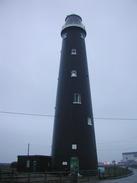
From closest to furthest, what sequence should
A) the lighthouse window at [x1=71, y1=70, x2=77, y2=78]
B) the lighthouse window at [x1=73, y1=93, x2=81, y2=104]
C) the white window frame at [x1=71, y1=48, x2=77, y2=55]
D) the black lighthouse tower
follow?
the black lighthouse tower
the lighthouse window at [x1=73, y1=93, x2=81, y2=104]
the lighthouse window at [x1=71, y1=70, x2=77, y2=78]
the white window frame at [x1=71, y1=48, x2=77, y2=55]

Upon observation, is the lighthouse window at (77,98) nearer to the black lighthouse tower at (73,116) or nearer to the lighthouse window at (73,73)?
the black lighthouse tower at (73,116)

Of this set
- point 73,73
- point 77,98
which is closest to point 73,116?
point 77,98

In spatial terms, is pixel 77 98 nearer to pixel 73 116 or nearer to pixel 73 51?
pixel 73 116

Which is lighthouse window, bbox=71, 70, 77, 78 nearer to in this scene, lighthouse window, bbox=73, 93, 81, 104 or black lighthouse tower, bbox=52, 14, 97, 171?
black lighthouse tower, bbox=52, 14, 97, 171

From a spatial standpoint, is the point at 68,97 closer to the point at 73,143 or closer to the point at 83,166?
the point at 73,143

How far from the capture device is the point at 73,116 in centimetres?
3117

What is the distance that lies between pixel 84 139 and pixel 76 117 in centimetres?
258

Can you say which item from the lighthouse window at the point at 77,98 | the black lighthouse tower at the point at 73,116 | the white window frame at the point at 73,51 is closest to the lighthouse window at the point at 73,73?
the black lighthouse tower at the point at 73,116

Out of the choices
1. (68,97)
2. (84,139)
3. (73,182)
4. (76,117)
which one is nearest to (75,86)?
(68,97)

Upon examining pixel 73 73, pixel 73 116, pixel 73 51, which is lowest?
pixel 73 116

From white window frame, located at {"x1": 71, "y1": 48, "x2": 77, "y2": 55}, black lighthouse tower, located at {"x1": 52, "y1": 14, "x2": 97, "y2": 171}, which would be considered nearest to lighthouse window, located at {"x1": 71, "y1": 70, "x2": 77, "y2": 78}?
black lighthouse tower, located at {"x1": 52, "y1": 14, "x2": 97, "y2": 171}

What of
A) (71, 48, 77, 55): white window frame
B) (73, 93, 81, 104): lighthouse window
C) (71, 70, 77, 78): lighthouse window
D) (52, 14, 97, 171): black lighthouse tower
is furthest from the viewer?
(71, 48, 77, 55): white window frame

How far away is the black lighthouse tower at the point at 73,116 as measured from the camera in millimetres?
30203

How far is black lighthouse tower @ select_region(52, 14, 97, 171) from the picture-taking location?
30.2 metres
